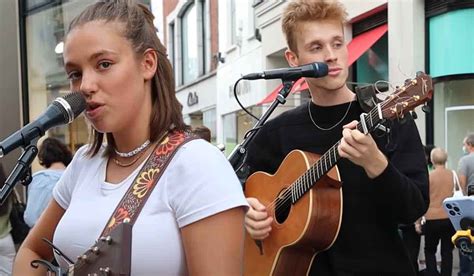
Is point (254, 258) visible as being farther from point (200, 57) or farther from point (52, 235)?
point (200, 57)

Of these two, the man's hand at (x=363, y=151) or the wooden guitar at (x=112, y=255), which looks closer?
the wooden guitar at (x=112, y=255)

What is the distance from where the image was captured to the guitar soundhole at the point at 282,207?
102 inches

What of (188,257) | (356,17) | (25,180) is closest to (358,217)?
(188,257)

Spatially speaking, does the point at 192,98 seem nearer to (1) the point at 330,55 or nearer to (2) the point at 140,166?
(1) the point at 330,55

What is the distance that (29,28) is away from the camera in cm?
632

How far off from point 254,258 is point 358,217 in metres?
0.68

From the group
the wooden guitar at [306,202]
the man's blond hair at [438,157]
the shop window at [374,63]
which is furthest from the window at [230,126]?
the wooden guitar at [306,202]

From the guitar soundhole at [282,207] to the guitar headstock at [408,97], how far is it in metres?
0.69

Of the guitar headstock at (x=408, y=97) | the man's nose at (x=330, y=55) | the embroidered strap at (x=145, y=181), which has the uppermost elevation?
the man's nose at (x=330, y=55)

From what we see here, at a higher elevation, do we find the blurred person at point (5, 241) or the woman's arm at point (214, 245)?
the woman's arm at point (214, 245)

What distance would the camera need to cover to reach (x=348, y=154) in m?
1.99

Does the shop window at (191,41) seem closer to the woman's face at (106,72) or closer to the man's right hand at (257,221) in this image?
the man's right hand at (257,221)

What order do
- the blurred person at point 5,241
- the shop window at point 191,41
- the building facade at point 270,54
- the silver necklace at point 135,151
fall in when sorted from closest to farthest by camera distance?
the silver necklace at point 135,151
the blurred person at point 5,241
the building facade at point 270,54
the shop window at point 191,41

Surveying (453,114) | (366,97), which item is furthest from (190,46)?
(366,97)
